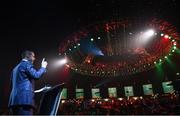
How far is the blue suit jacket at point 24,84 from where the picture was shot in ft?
10.4

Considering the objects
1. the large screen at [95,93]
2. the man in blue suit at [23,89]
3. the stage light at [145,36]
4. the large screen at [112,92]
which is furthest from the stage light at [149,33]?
the man in blue suit at [23,89]

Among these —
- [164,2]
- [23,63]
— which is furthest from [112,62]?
[23,63]

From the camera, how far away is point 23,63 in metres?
3.34

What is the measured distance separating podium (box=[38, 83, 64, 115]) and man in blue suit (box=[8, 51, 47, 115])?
0.31 metres

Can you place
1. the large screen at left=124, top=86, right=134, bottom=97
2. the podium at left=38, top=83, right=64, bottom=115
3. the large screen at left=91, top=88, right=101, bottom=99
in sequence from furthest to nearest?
the large screen at left=124, top=86, right=134, bottom=97 < the large screen at left=91, top=88, right=101, bottom=99 < the podium at left=38, top=83, right=64, bottom=115

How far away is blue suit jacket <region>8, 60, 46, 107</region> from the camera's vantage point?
10.4ft

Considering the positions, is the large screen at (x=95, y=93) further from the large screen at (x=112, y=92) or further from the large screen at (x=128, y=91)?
the large screen at (x=128, y=91)

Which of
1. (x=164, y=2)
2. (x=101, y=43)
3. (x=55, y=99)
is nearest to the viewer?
(x=55, y=99)

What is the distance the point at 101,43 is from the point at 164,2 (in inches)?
231

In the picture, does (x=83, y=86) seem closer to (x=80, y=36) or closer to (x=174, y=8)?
(x=80, y=36)

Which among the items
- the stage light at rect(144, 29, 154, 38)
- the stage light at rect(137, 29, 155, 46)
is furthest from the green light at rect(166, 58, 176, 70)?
the stage light at rect(144, 29, 154, 38)

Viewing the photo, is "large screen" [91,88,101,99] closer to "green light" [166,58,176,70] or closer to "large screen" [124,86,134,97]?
"large screen" [124,86,134,97]

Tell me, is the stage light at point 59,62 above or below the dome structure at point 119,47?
below

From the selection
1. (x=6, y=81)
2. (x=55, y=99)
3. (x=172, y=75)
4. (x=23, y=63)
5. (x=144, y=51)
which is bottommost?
(x=55, y=99)
